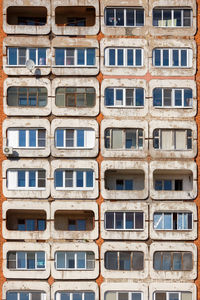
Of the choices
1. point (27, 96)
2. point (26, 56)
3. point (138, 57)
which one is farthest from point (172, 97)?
point (26, 56)

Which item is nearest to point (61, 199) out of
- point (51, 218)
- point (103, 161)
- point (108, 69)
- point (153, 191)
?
point (51, 218)

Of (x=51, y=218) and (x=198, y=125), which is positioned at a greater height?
(x=198, y=125)

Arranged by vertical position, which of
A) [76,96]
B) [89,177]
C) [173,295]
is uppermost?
[76,96]

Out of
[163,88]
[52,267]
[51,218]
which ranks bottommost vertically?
[52,267]

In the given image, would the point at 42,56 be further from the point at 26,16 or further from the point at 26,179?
the point at 26,179

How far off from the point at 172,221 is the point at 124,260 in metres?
5.36

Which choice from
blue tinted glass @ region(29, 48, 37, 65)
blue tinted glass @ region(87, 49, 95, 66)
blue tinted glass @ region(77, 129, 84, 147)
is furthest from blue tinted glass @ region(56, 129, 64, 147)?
blue tinted glass @ region(29, 48, 37, 65)

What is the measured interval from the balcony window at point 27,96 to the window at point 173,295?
760 inches

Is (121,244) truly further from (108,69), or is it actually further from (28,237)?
(108,69)

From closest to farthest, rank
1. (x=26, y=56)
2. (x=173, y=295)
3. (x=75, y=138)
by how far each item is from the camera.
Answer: (x=173, y=295) < (x=75, y=138) < (x=26, y=56)

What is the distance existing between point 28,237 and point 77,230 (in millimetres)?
4593

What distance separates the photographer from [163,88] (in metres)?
50.3

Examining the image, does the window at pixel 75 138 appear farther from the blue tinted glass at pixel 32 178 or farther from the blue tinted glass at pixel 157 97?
the blue tinted glass at pixel 157 97

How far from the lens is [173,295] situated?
4866 centimetres
